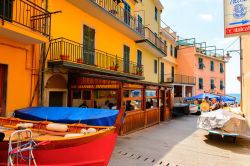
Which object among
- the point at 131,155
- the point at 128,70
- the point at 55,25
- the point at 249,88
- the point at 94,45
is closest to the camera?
the point at 131,155

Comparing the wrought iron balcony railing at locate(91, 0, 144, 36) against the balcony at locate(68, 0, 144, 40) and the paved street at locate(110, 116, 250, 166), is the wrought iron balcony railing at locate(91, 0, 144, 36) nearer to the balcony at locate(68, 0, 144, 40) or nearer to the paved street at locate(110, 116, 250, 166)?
the balcony at locate(68, 0, 144, 40)

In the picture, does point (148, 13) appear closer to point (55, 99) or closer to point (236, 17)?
point (236, 17)

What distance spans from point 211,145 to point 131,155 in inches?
165

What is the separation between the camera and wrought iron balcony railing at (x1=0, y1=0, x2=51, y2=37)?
288 inches

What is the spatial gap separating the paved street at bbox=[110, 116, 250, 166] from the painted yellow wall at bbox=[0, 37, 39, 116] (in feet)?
14.2

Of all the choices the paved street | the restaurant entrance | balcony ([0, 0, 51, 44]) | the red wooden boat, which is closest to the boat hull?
the red wooden boat

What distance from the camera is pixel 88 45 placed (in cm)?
1167

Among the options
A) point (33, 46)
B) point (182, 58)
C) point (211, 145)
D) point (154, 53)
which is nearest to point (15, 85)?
point (33, 46)

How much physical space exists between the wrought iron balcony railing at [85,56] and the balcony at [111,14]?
7.02 ft

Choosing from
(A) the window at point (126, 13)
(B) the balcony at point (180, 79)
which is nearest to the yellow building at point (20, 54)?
(A) the window at point (126, 13)

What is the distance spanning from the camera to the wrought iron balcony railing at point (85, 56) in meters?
9.21

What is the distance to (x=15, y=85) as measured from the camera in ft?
25.4

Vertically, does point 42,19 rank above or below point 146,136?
above

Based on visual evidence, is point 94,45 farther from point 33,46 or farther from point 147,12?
point 147,12
